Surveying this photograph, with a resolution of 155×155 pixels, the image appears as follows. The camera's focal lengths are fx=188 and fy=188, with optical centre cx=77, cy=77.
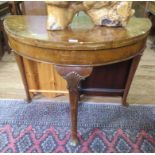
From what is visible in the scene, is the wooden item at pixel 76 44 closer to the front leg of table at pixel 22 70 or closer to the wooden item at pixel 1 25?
the front leg of table at pixel 22 70

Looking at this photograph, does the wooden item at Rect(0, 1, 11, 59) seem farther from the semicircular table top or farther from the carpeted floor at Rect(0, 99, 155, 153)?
the semicircular table top

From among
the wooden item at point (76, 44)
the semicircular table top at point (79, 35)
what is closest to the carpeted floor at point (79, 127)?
the wooden item at point (76, 44)

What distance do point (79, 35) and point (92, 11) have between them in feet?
0.46

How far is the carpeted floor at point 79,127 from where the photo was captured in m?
1.21

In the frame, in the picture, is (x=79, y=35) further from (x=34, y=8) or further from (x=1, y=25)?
(x=1, y=25)

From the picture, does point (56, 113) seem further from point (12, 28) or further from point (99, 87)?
point (12, 28)

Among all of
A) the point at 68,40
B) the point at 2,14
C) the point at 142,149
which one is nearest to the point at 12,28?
the point at 68,40

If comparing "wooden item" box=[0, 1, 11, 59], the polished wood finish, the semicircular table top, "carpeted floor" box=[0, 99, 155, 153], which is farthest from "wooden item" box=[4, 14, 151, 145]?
"wooden item" box=[0, 1, 11, 59]

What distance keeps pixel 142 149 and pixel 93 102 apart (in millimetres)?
545

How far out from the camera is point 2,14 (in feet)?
7.57

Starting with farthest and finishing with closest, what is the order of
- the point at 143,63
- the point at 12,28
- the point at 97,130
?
the point at 143,63
the point at 97,130
the point at 12,28

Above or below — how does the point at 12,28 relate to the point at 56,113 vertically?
above

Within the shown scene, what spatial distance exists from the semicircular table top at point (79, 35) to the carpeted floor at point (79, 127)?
A: 2.21 feet

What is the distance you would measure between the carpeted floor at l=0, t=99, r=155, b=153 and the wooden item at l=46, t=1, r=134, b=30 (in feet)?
2.38
